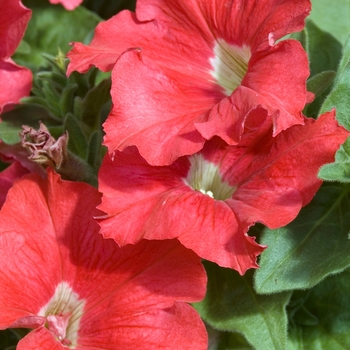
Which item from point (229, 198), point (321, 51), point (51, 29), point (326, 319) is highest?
point (321, 51)

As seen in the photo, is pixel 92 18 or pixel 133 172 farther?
pixel 92 18

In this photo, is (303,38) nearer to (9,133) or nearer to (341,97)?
(341,97)

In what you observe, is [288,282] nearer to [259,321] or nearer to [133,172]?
[259,321]

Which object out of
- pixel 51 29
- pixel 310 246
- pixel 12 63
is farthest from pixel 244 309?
pixel 51 29

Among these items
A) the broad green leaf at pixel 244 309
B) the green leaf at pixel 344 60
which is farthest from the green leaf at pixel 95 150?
the green leaf at pixel 344 60

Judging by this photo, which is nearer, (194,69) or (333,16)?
(194,69)

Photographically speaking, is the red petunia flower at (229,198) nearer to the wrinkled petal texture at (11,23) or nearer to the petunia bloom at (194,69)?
the petunia bloom at (194,69)

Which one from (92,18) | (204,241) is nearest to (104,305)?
(204,241)
